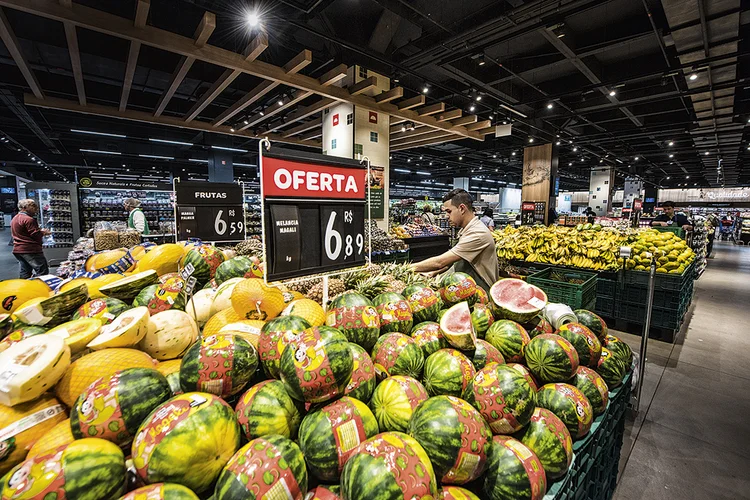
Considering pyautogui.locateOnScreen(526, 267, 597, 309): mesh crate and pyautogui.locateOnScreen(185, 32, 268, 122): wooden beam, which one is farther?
pyautogui.locateOnScreen(185, 32, 268, 122): wooden beam

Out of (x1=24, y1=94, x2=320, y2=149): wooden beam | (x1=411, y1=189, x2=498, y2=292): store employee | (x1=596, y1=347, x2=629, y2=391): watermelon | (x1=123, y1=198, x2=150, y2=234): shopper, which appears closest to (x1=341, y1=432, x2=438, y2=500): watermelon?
(x1=596, y1=347, x2=629, y2=391): watermelon

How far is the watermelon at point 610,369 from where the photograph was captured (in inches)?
66.9

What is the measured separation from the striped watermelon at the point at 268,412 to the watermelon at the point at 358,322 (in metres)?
0.38

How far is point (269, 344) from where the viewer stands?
1.11 metres

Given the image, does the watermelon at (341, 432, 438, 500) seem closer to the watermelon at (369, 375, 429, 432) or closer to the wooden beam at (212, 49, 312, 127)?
the watermelon at (369, 375, 429, 432)

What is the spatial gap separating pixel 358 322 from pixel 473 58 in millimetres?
5767

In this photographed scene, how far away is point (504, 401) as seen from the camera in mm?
1097

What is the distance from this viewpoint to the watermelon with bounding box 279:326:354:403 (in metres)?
0.95

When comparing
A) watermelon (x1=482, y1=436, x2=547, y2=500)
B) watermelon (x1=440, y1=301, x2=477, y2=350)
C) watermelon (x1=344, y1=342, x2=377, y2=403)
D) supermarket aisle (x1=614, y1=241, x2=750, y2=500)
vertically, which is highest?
watermelon (x1=440, y1=301, x2=477, y2=350)

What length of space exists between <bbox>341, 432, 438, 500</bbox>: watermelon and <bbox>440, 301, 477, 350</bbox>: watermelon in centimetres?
55

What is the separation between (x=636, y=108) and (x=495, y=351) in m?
12.3

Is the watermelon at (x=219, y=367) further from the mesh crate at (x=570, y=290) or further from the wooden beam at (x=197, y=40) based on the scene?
the wooden beam at (x=197, y=40)

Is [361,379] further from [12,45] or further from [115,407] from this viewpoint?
[12,45]

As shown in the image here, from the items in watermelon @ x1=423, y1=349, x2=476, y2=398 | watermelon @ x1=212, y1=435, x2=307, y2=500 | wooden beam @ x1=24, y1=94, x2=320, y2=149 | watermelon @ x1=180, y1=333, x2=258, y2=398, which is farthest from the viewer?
wooden beam @ x1=24, y1=94, x2=320, y2=149
